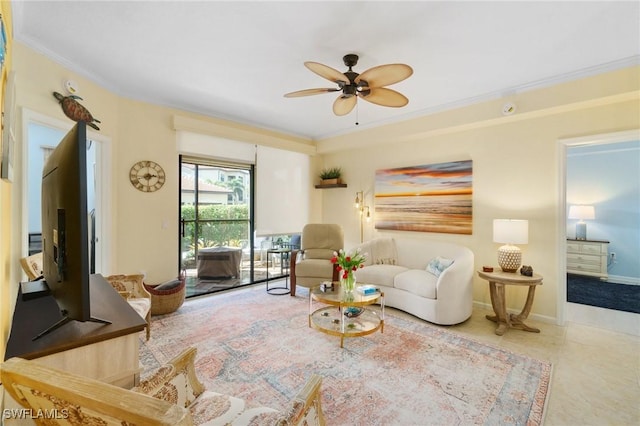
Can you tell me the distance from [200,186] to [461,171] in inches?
150

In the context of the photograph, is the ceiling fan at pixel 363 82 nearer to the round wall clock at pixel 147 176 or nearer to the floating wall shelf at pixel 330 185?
the round wall clock at pixel 147 176

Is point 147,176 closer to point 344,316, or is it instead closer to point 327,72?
point 327,72

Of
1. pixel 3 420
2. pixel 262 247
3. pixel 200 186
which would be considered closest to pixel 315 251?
pixel 262 247

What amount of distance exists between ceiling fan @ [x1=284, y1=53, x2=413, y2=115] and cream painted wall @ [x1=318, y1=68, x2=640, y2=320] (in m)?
1.71

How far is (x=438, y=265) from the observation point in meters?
3.55

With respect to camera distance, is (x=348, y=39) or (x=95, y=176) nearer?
(x=348, y=39)

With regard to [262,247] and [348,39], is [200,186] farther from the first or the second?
[348,39]

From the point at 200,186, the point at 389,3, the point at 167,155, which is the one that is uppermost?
the point at 389,3

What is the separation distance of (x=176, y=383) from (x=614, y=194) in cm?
707

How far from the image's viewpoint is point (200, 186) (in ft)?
13.9

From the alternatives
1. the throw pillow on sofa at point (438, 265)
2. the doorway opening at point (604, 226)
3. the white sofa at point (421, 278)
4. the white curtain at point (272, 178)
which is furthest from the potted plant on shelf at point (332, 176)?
the doorway opening at point (604, 226)

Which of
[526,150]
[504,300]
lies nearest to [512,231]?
[504,300]

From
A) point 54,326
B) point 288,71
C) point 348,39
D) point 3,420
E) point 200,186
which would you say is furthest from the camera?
point 200,186

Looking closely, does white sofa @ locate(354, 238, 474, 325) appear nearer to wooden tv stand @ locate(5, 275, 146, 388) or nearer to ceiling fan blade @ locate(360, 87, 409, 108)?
ceiling fan blade @ locate(360, 87, 409, 108)
